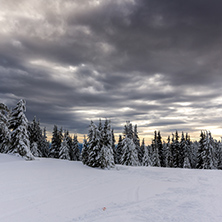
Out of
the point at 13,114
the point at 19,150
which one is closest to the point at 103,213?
A: the point at 19,150

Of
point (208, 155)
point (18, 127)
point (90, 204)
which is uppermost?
point (18, 127)

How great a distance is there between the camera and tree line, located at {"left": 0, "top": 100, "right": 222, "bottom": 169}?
2634 cm

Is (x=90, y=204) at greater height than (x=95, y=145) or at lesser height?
lesser

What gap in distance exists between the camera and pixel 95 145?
89.7 ft

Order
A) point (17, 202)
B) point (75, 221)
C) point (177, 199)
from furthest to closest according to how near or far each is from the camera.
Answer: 1. point (177, 199)
2. point (17, 202)
3. point (75, 221)

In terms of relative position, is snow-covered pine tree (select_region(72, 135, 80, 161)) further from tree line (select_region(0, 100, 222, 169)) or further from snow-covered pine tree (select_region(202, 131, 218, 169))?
snow-covered pine tree (select_region(202, 131, 218, 169))

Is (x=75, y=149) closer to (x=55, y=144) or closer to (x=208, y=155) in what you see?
(x=55, y=144)

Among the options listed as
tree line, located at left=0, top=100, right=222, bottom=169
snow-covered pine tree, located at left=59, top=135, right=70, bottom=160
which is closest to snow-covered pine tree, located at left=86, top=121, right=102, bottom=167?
tree line, located at left=0, top=100, right=222, bottom=169

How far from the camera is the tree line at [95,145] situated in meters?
26.3

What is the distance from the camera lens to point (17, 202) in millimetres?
9242

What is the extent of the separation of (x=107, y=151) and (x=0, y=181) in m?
17.1

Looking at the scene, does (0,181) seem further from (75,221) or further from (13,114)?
(13,114)

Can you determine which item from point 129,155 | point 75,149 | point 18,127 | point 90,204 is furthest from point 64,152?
point 90,204

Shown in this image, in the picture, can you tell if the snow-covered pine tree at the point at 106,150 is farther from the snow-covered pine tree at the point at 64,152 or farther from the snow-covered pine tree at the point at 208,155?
the snow-covered pine tree at the point at 208,155
